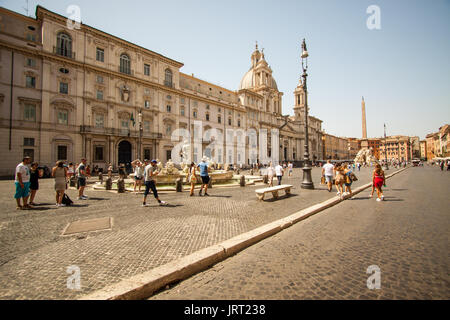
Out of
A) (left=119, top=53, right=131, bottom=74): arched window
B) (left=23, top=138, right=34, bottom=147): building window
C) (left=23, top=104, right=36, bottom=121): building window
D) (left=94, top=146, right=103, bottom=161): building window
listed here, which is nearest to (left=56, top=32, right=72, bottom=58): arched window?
(left=119, top=53, right=131, bottom=74): arched window

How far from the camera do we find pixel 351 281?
2.56 metres

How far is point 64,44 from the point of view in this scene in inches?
964

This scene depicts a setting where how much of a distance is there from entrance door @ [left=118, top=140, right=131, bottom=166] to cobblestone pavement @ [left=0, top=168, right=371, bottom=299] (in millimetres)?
23077

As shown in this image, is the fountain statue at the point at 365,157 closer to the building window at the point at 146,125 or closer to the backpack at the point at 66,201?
the building window at the point at 146,125

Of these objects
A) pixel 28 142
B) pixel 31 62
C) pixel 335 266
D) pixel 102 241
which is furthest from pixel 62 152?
pixel 335 266

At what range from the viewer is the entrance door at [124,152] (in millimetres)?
28289

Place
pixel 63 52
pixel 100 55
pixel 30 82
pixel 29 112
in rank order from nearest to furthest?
pixel 29 112
pixel 30 82
pixel 63 52
pixel 100 55

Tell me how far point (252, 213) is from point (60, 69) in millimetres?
29775

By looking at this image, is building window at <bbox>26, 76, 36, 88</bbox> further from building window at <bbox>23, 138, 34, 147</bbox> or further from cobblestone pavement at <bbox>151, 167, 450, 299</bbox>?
cobblestone pavement at <bbox>151, 167, 450, 299</bbox>

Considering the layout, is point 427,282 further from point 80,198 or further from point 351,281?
point 80,198

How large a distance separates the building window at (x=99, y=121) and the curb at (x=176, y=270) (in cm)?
2863

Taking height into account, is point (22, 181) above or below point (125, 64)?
below

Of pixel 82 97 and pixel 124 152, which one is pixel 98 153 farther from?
pixel 82 97

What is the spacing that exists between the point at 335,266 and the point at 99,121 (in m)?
30.5
